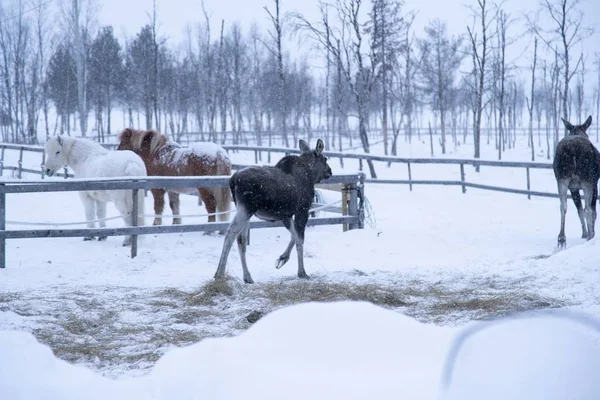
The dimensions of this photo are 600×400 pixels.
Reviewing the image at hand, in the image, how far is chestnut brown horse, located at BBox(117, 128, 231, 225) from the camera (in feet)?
36.3

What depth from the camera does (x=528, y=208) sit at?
45.5ft

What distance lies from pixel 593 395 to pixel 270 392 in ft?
4.23

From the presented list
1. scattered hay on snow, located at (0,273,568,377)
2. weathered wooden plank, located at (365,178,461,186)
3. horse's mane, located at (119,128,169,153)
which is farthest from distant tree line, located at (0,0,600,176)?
scattered hay on snow, located at (0,273,568,377)

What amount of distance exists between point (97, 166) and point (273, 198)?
4760mm

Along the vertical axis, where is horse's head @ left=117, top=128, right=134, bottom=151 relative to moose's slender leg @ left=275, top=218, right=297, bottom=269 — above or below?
above

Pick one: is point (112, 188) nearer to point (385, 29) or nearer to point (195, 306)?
point (195, 306)

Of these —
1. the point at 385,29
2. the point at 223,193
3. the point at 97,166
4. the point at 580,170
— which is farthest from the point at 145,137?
the point at 385,29

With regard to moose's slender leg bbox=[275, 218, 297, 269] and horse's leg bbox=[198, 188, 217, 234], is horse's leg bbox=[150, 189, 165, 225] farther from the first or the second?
moose's slender leg bbox=[275, 218, 297, 269]

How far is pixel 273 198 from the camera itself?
662cm

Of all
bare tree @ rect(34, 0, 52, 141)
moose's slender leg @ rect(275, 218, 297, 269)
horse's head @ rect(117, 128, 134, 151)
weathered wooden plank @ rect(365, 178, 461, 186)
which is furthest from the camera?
bare tree @ rect(34, 0, 52, 141)

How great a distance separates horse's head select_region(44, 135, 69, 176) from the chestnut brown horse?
1.42 meters

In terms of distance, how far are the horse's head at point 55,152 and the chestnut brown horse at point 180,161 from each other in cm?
142

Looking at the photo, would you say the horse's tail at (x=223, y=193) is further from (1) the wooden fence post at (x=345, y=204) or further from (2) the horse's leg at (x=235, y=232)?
(2) the horse's leg at (x=235, y=232)

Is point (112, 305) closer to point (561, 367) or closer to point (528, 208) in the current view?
point (561, 367)
